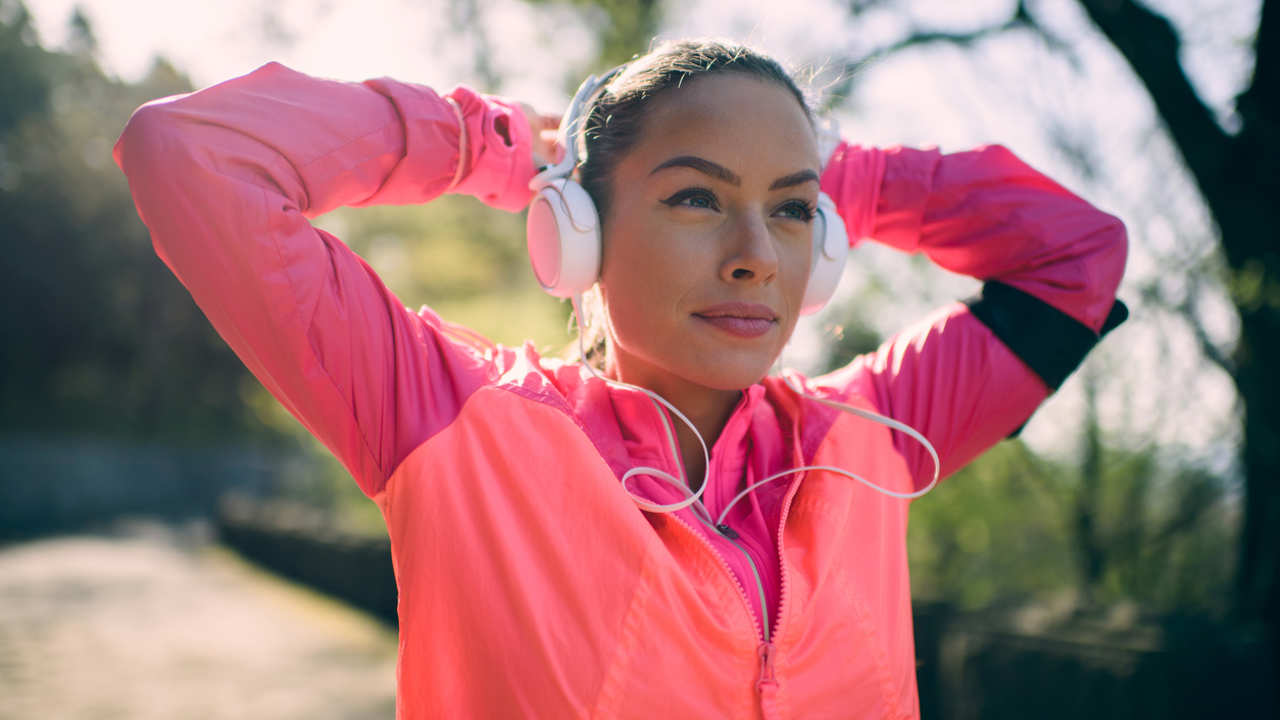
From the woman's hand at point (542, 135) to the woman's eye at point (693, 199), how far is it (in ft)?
1.03

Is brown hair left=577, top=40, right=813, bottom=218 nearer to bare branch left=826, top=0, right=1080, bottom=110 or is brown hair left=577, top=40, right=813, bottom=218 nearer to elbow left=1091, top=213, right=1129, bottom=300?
elbow left=1091, top=213, right=1129, bottom=300

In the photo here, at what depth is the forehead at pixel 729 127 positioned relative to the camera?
1.60 m

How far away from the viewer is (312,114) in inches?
59.0

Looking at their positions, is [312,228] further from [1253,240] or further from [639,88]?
[1253,240]

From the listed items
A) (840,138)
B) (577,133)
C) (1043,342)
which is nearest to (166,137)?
(577,133)

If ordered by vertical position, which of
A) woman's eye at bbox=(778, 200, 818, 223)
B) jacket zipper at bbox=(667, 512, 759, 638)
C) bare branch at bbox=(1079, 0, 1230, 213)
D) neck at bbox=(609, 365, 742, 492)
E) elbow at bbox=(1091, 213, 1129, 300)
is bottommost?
jacket zipper at bbox=(667, 512, 759, 638)

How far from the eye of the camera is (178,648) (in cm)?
719

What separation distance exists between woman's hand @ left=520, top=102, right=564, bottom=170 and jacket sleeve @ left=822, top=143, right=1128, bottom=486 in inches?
23.8

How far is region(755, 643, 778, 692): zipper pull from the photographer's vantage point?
144 cm

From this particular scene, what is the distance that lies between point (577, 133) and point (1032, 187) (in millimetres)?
1066

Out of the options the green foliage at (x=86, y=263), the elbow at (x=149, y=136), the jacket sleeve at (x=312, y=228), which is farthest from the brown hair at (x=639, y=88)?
the green foliage at (x=86, y=263)

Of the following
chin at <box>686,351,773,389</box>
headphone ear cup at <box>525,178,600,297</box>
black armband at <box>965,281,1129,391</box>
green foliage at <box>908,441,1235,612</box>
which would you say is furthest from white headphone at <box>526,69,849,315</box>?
green foliage at <box>908,441,1235,612</box>

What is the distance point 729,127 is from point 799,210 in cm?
22

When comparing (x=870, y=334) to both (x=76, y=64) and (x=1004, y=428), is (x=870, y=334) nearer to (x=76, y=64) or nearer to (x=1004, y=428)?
(x=1004, y=428)
